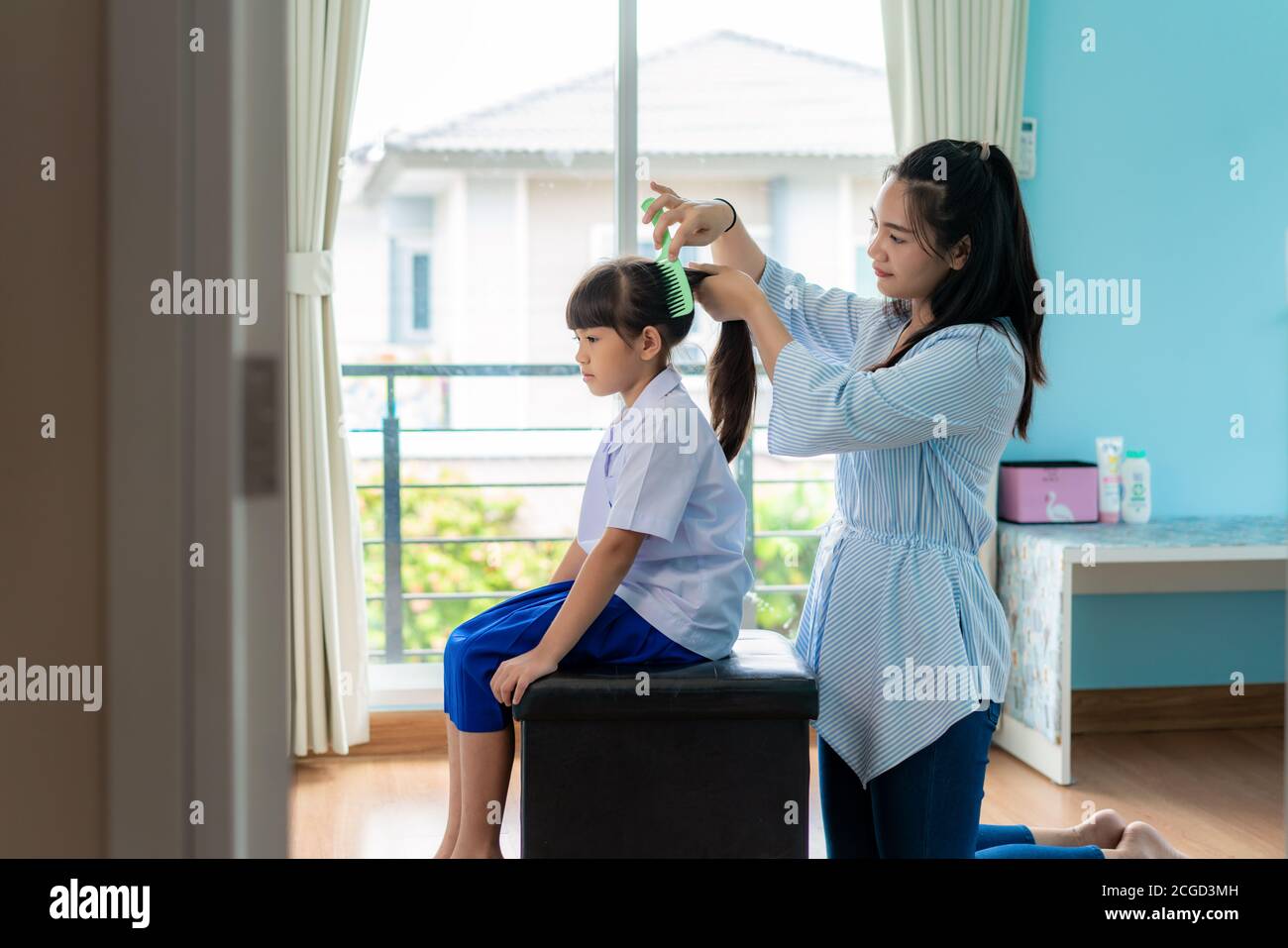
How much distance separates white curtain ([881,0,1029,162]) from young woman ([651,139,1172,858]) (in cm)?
165

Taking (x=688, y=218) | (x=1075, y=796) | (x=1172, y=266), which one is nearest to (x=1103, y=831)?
(x=1075, y=796)

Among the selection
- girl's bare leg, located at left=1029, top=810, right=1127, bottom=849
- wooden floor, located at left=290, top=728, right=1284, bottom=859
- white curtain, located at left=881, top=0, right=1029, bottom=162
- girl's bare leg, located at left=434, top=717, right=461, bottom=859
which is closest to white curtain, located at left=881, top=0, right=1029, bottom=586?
white curtain, located at left=881, top=0, right=1029, bottom=162

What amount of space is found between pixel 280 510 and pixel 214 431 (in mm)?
66

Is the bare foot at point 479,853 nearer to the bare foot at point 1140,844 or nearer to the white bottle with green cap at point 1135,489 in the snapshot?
the bare foot at point 1140,844

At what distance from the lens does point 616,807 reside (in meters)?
1.39

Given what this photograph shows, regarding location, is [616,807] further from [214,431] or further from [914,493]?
[214,431]

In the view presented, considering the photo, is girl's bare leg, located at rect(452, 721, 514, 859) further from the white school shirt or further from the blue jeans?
the blue jeans

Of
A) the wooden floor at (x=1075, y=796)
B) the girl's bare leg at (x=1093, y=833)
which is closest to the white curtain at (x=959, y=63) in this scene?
the wooden floor at (x=1075, y=796)

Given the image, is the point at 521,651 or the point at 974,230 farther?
the point at 521,651

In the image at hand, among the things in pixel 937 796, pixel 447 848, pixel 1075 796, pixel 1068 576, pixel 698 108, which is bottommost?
pixel 1075 796

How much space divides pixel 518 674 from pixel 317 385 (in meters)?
1.55

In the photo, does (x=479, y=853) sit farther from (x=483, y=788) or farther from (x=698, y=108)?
(x=698, y=108)

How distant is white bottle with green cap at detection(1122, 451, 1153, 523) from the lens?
294 centimetres

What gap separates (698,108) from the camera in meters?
3.03
